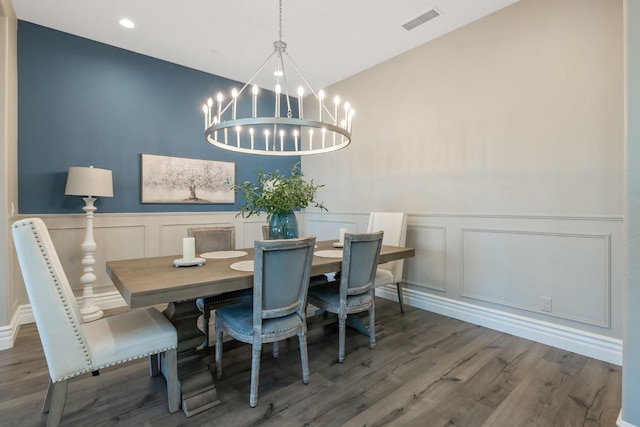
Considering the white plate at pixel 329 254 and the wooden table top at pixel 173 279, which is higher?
the white plate at pixel 329 254

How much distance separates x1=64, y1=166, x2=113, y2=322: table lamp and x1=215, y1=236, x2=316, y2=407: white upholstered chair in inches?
78.8

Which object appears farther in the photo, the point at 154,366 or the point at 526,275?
the point at 526,275

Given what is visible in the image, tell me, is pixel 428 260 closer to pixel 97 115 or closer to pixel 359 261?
pixel 359 261

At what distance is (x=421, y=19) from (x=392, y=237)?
2.20 m

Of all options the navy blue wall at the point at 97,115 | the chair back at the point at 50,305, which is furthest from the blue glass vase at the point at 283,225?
the navy blue wall at the point at 97,115

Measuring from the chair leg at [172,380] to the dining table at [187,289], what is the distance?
5 cm

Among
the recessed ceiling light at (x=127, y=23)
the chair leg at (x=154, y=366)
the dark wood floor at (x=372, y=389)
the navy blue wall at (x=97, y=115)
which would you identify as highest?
the recessed ceiling light at (x=127, y=23)

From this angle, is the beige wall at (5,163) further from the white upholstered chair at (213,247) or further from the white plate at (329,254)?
the white plate at (329,254)

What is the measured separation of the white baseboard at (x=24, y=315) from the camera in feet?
8.23

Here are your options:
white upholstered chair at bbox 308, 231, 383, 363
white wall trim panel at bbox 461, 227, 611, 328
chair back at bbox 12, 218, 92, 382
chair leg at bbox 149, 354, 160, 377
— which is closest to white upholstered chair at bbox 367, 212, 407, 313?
white upholstered chair at bbox 308, 231, 383, 363

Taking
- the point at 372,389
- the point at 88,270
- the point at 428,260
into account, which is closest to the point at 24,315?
the point at 88,270

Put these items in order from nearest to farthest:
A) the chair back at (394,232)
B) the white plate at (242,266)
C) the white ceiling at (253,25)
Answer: the white plate at (242,266), the white ceiling at (253,25), the chair back at (394,232)

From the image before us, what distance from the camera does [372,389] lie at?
6.40 ft

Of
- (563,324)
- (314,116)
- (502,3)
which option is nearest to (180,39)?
(314,116)
